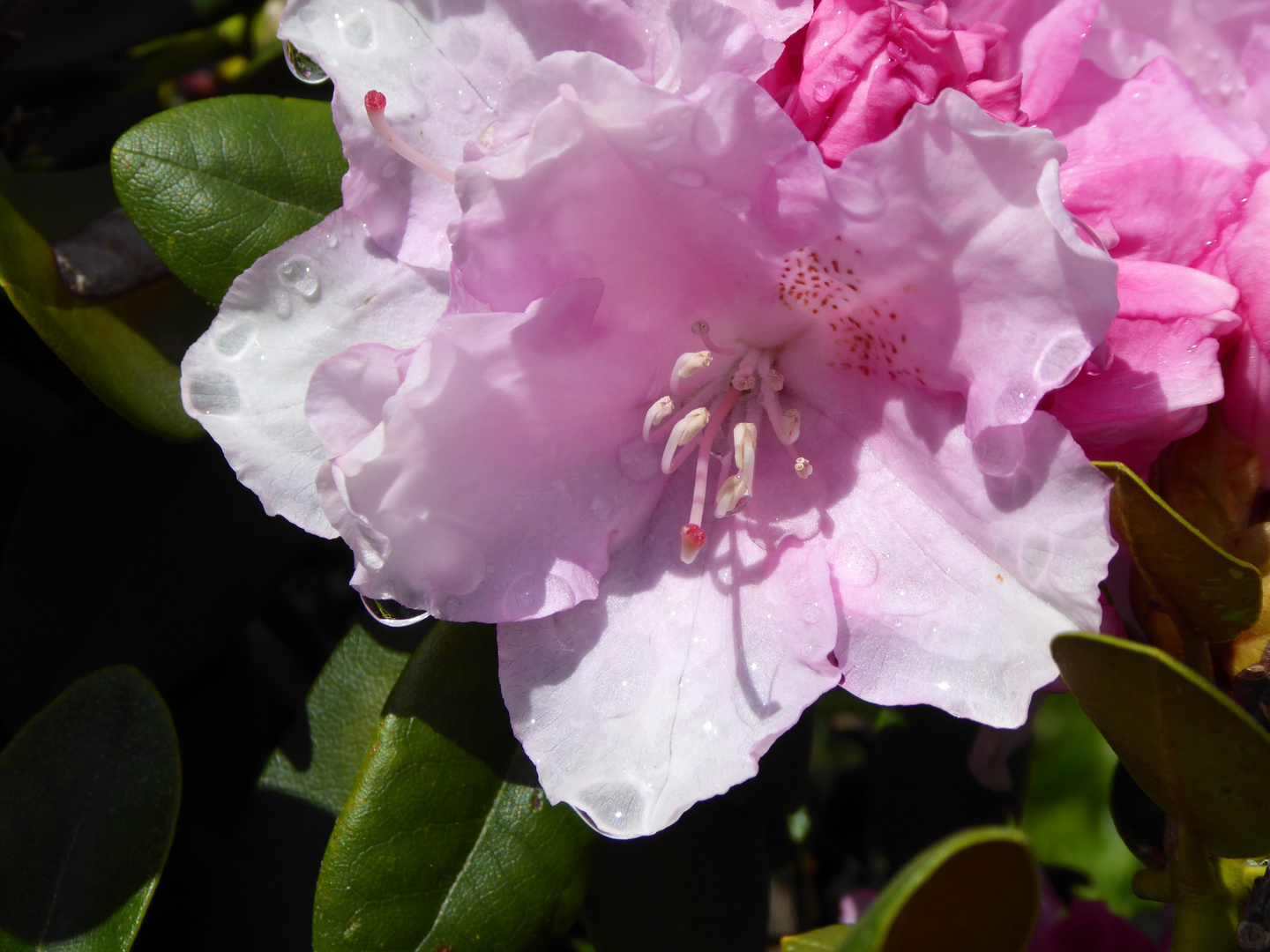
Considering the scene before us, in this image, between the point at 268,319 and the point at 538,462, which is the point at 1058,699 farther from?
the point at 268,319

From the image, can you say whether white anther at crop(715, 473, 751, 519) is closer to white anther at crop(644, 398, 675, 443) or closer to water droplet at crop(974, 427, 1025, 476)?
white anther at crop(644, 398, 675, 443)

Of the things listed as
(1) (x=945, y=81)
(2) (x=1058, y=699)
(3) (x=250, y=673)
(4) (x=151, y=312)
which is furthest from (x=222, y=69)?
(2) (x=1058, y=699)

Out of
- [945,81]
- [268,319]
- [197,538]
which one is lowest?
[197,538]

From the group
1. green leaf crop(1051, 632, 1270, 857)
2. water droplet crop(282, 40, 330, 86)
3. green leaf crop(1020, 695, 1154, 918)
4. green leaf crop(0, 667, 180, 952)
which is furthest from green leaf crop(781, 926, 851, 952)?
green leaf crop(1020, 695, 1154, 918)

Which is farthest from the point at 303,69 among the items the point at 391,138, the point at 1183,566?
the point at 1183,566

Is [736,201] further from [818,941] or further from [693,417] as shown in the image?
[818,941]

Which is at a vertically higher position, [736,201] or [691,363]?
[736,201]
